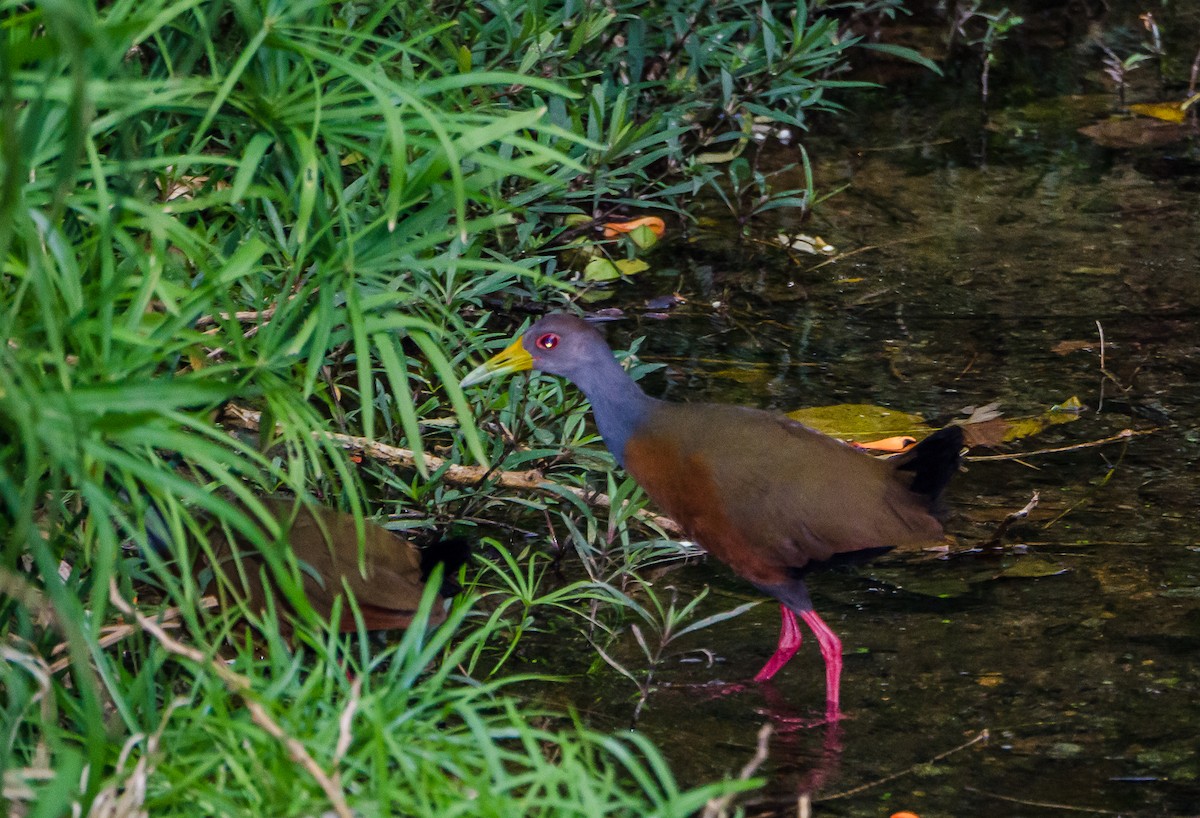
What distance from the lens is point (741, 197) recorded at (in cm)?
652

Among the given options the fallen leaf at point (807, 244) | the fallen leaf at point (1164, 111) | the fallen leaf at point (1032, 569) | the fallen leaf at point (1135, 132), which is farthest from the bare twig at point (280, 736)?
the fallen leaf at point (1164, 111)

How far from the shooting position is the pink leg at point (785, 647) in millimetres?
3854

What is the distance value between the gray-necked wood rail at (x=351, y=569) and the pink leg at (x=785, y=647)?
2.86ft

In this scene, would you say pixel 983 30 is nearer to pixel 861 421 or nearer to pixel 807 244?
pixel 807 244

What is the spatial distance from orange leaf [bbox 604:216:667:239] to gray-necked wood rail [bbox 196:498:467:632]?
2875 millimetres

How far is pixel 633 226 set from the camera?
6266 millimetres

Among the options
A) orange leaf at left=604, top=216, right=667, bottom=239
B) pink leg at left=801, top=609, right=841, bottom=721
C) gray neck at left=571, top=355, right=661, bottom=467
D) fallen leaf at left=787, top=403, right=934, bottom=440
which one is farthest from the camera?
orange leaf at left=604, top=216, right=667, bottom=239

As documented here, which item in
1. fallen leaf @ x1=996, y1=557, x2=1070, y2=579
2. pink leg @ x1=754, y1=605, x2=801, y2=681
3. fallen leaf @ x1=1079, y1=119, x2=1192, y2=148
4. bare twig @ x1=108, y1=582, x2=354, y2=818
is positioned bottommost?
fallen leaf @ x1=996, y1=557, x2=1070, y2=579

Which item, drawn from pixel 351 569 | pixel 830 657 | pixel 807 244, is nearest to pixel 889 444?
pixel 830 657

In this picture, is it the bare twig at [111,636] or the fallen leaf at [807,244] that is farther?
the fallen leaf at [807,244]

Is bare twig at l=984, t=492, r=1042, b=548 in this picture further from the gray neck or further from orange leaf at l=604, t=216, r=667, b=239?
orange leaf at l=604, t=216, r=667, b=239

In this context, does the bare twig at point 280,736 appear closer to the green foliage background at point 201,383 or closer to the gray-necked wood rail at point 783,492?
the green foliage background at point 201,383

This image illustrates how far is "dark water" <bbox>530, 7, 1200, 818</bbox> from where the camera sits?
3.44 metres

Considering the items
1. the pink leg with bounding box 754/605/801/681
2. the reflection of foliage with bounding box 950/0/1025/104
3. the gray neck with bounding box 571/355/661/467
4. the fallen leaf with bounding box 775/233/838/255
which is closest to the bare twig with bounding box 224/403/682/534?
the gray neck with bounding box 571/355/661/467
